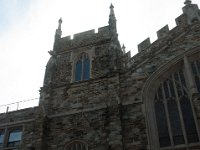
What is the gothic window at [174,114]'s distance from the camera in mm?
11391

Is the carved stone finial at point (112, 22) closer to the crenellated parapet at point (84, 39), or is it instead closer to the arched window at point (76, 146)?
the crenellated parapet at point (84, 39)

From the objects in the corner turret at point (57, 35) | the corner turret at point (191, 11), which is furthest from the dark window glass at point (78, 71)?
the corner turret at point (191, 11)

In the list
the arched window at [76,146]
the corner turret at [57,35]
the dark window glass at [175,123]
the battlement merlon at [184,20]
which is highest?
the corner turret at [57,35]

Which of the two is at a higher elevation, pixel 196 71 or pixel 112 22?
pixel 112 22

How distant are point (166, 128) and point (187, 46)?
13.9 feet

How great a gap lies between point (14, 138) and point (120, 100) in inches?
248

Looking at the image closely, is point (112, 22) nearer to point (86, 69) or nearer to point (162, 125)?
point (86, 69)

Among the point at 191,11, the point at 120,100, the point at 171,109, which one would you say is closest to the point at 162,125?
the point at 171,109

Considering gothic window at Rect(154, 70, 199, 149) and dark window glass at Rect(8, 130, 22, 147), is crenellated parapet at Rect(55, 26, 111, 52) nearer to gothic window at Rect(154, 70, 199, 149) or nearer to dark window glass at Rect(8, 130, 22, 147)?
gothic window at Rect(154, 70, 199, 149)

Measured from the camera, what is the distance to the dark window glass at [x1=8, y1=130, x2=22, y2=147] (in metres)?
15.0

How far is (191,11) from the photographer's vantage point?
14.9 metres

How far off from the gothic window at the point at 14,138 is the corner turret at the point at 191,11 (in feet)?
34.9

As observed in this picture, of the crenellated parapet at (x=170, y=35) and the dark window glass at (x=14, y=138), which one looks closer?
the crenellated parapet at (x=170, y=35)

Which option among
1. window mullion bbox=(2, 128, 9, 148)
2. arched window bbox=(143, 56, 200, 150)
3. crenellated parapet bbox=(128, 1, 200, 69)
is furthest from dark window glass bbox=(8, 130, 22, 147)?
arched window bbox=(143, 56, 200, 150)
